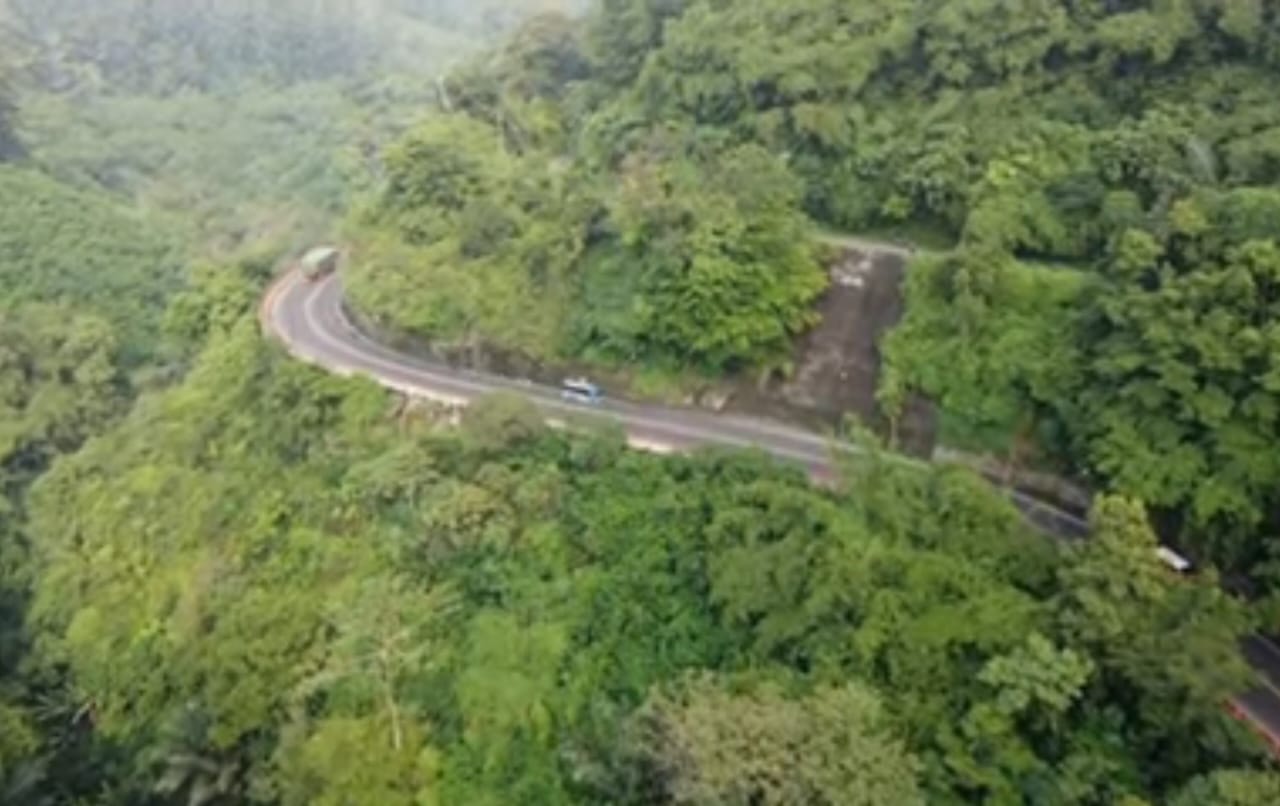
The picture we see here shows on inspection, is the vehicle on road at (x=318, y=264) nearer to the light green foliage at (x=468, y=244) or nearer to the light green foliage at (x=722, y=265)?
the light green foliage at (x=468, y=244)

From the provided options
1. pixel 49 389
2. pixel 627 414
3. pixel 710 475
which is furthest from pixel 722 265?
pixel 49 389

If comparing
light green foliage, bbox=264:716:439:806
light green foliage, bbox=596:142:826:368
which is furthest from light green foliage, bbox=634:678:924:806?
light green foliage, bbox=596:142:826:368

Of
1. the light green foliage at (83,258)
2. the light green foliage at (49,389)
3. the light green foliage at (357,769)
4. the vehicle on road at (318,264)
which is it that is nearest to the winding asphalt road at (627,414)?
the vehicle on road at (318,264)

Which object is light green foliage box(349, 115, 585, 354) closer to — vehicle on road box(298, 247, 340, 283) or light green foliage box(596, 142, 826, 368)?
light green foliage box(596, 142, 826, 368)

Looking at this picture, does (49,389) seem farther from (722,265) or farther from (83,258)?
(722,265)

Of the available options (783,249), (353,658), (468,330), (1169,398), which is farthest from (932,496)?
(468,330)

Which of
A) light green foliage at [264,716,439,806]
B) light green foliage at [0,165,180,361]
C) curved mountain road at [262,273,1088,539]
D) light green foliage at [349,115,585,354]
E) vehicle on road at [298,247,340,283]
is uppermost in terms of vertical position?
light green foliage at [349,115,585,354]
